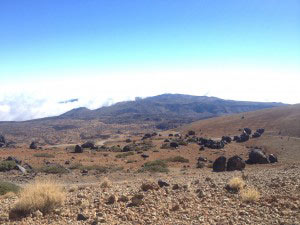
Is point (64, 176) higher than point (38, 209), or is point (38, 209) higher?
point (38, 209)

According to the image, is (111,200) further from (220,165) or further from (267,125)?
(267,125)

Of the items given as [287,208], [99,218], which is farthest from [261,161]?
[99,218]

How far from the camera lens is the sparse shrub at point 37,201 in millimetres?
8586

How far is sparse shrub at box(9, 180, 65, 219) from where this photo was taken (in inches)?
338

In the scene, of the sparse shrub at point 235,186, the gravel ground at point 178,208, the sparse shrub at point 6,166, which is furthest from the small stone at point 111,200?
the sparse shrub at point 6,166

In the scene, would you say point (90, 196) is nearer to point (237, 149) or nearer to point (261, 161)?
point (261, 161)

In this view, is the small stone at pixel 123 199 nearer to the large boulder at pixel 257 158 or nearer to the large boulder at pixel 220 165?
the large boulder at pixel 220 165

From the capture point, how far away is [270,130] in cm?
6081

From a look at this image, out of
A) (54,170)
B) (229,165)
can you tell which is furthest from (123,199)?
(54,170)

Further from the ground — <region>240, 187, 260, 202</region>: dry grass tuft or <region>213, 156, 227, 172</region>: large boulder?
<region>240, 187, 260, 202</region>: dry grass tuft

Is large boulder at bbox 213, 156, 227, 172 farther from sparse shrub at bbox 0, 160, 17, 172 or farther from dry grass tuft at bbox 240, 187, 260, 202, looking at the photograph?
sparse shrub at bbox 0, 160, 17, 172

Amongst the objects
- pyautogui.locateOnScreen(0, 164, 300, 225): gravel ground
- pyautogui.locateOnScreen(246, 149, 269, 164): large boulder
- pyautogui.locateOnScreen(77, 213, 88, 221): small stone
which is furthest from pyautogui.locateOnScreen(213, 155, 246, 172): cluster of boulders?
pyautogui.locateOnScreen(77, 213, 88, 221): small stone

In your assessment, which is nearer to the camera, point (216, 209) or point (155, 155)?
point (216, 209)

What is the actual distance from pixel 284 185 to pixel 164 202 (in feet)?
15.2
